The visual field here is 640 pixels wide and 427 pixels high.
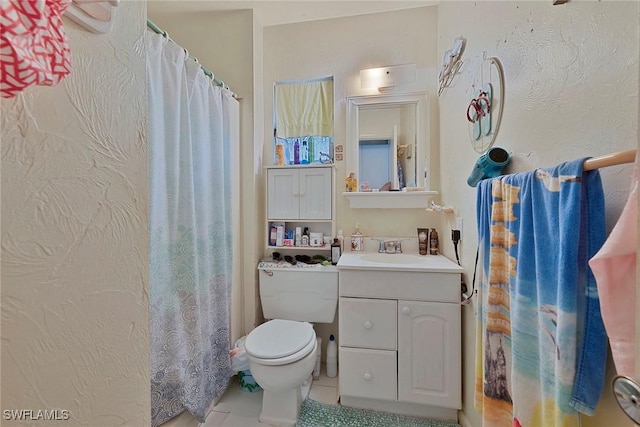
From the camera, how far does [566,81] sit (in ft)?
2.11

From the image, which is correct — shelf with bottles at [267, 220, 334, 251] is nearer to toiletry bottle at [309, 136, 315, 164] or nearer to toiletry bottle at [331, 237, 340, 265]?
toiletry bottle at [331, 237, 340, 265]

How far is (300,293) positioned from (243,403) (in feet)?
2.37

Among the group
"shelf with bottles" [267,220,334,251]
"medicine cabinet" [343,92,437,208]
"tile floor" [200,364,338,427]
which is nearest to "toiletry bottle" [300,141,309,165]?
"medicine cabinet" [343,92,437,208]

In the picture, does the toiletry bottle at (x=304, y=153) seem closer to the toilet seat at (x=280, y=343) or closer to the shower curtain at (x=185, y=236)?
the shower curtain at (x=185, y=236)

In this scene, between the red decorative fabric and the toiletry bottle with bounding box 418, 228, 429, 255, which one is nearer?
the red decorative fabric

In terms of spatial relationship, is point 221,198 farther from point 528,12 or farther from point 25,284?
point 528,12

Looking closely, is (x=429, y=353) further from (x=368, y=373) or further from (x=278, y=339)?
(x=278, y=339)

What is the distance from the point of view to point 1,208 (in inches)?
12.3

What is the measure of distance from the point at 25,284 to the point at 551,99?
1183 millimetres

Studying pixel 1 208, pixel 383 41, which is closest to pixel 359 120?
pixel 383 41

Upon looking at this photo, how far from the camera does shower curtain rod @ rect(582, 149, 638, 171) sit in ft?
1.40

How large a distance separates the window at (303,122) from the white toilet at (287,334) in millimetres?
885

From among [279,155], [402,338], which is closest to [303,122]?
[279,155]

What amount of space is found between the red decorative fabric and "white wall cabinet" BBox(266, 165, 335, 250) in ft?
4.96
